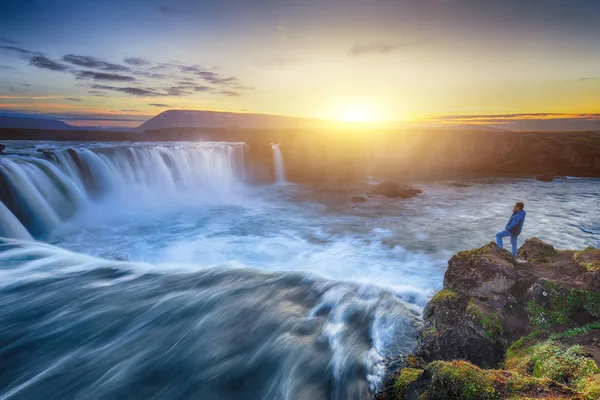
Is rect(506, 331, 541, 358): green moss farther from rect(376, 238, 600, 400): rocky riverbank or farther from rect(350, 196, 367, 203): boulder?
rect(350, 196, 367, 203): boulder

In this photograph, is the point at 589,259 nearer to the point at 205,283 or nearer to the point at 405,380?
the point at 405,380

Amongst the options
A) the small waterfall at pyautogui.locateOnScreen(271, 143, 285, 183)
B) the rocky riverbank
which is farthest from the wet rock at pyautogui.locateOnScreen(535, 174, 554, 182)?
the rocky riverbank

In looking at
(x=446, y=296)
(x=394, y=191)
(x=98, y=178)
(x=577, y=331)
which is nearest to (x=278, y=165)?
(x=394, y=191)

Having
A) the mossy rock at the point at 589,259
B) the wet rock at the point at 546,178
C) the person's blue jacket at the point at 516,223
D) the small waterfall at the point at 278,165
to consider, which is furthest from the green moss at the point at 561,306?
the wet rock at the point at 546,178

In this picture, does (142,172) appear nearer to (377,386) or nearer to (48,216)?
(48,216)

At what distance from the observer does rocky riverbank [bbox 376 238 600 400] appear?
312cm

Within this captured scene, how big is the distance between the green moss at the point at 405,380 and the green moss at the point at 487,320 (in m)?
1.35

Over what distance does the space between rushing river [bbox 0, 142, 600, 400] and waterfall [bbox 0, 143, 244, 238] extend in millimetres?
84

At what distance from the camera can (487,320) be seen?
482 centimetres

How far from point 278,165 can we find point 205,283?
26.2m

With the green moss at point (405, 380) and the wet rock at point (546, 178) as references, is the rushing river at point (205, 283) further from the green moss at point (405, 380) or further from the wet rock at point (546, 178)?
the wet rock at point (546, 178)

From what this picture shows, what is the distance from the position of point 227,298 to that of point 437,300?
4845mm

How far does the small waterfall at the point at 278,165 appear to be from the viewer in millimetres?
33603

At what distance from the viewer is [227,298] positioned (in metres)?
7.77
